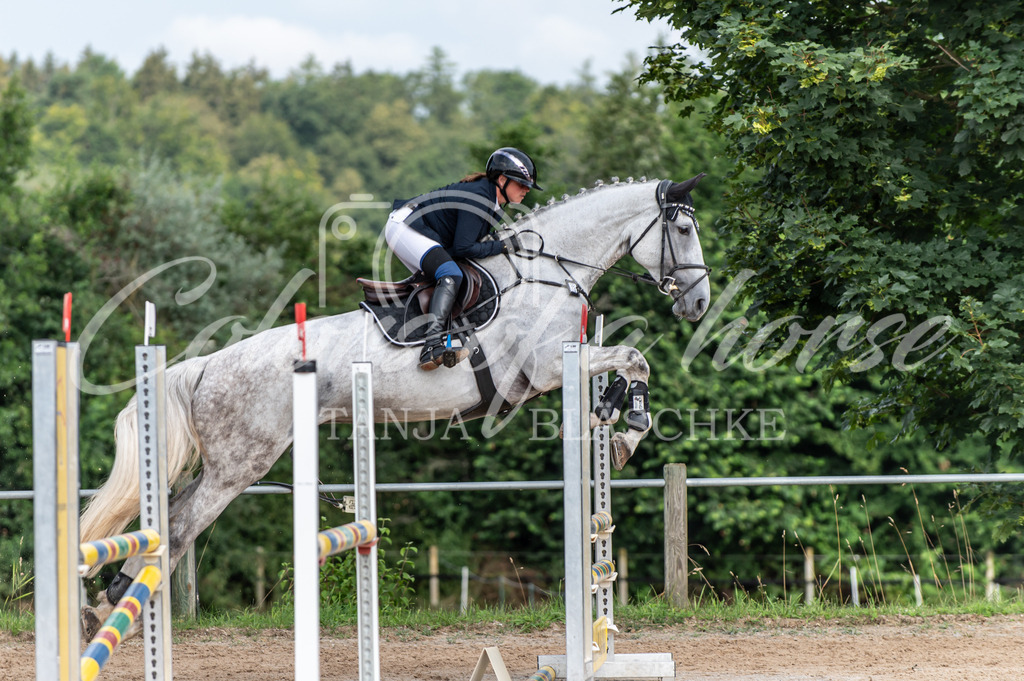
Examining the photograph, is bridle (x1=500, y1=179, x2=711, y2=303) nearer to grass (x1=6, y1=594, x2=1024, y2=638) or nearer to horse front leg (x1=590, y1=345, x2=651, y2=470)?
horse front leg (x1=590, y1=345, x2=651, y2=470)

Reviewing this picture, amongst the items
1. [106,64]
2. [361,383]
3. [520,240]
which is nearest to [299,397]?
[361,383]

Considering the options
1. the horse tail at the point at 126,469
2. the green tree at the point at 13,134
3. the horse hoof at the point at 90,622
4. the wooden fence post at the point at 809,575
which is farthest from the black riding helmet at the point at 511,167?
the green tree at the point at 13,134

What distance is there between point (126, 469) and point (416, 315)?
1.62 meters

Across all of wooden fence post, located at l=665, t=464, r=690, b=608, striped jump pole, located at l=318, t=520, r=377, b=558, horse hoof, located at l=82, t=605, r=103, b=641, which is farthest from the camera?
wooden fence post, located at l=665, t=464, r=690, b=608

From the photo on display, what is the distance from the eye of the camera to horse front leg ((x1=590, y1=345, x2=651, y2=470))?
4.65m

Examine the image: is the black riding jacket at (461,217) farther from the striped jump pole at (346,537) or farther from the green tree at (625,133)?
the green tree at (625,133)

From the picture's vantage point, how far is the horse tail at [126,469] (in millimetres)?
4445

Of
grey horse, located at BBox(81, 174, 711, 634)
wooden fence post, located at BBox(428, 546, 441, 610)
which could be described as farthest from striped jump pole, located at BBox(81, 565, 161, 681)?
wooden fence post, located at BBox(428, 546, 441, 610)

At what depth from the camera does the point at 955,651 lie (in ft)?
17.8

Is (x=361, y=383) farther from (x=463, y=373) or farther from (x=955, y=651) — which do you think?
(x=955, y=651)

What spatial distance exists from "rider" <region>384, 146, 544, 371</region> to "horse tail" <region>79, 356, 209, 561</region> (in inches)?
51.8

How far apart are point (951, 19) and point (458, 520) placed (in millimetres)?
13429

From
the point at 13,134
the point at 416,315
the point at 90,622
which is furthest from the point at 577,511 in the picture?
the point at 13,134

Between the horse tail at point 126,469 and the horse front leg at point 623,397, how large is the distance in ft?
7.03
